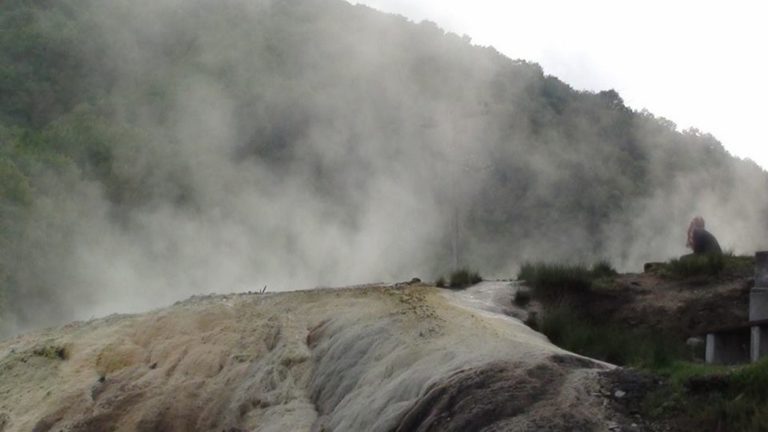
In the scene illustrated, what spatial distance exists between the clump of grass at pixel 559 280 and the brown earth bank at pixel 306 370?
982 millimetres

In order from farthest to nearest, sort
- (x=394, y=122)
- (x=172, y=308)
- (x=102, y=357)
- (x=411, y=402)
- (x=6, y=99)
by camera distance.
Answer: (x=394, y=122) < (x=6, y=99) < (x=172, y=308) < (x=102, y=357) < (x=411, y=402)

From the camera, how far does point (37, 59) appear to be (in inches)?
1533

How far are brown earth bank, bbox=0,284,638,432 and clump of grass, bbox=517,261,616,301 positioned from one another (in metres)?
0.98

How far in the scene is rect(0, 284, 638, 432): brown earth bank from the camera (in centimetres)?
697

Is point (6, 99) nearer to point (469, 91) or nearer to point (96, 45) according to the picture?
point (96, 45)

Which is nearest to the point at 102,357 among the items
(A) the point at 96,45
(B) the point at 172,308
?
(B) the point at 172,308

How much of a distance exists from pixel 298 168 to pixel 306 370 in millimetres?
22986

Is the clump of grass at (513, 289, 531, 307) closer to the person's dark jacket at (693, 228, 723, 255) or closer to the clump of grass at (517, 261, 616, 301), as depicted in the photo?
the clump of grass at (517, 261, 616, 301)

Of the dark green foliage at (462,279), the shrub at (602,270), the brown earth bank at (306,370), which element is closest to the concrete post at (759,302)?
the brown earth bank at (306,370)

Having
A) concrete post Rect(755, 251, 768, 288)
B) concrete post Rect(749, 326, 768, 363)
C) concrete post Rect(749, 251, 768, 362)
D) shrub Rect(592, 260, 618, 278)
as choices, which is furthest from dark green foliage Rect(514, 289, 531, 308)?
concrete post Rect(749, 326, 768, 363)

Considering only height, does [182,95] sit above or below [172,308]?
above

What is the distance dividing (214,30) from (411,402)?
42511mm

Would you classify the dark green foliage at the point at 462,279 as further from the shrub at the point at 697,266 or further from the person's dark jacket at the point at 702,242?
the person's dark jacket at the point at 702,242

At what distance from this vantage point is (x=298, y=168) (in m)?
32.9
